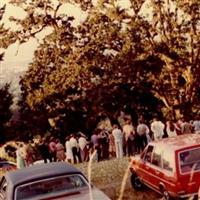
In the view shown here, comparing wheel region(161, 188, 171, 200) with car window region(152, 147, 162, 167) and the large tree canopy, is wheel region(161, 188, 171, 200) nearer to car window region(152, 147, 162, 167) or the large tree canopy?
car window region(152, 147, 162, 167)

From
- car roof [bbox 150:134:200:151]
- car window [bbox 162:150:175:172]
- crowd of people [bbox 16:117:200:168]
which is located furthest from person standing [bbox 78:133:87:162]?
Answer: car window [bbox 162:150:175:172]

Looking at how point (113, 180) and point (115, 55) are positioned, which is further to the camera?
point (115, 55)

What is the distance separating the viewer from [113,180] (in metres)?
18.7

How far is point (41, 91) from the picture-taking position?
1615 inches

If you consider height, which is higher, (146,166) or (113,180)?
(146,166)

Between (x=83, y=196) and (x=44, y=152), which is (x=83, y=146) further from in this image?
(x=83, y=196)

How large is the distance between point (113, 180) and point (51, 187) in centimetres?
741

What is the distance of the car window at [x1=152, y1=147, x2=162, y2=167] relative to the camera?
48.3ft

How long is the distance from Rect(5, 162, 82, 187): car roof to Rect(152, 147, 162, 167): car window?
3.07 metres

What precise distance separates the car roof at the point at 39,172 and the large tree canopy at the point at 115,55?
84.2ft

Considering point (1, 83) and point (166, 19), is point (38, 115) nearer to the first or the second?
point (1, 83)

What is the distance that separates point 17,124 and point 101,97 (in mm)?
14335

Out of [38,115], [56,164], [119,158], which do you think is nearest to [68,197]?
[56,164]

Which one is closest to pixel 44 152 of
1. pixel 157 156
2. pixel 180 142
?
pixel 157 156
